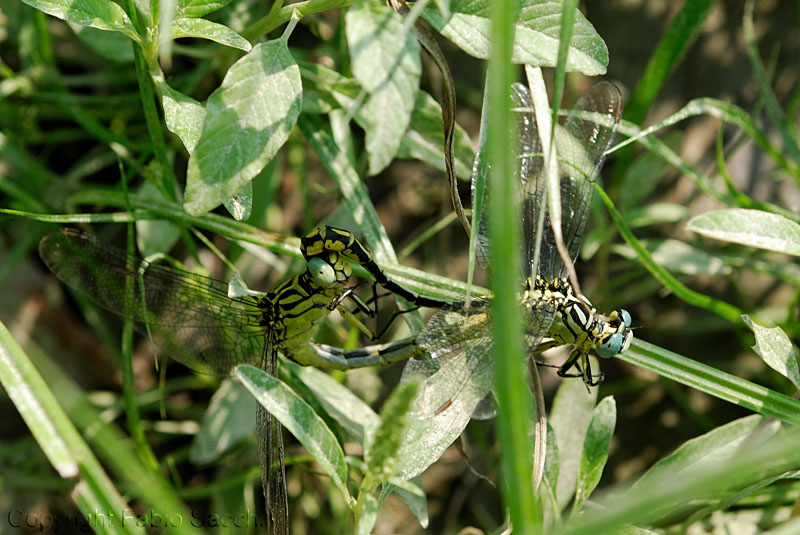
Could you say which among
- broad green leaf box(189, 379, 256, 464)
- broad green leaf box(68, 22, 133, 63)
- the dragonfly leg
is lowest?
broad green leaf box(189, 379, 256, 464)

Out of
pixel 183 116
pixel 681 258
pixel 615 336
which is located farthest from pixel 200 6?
pixel 681 258

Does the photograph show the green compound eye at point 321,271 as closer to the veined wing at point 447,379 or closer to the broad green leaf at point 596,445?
the veined wing at point 447,379

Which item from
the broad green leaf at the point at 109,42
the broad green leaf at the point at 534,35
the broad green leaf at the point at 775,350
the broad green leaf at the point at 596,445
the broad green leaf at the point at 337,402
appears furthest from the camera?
the broad green leaf at the point at 109,42

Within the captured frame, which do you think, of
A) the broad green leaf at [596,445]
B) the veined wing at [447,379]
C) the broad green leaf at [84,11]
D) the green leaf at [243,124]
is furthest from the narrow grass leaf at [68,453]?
the broad green leaf at [596,445]

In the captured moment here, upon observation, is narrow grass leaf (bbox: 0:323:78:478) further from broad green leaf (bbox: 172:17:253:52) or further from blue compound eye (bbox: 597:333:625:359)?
blue compound eye (bbox: 597:333:625:359)

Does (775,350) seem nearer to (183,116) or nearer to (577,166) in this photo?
(577,166)

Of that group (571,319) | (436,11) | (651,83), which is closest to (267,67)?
(436,11)

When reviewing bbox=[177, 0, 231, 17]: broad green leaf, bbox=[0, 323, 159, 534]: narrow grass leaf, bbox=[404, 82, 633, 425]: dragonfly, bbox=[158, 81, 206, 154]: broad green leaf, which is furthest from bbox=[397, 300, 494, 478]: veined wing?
bbox=[177, 0, 231, 17]: broad green leaf
